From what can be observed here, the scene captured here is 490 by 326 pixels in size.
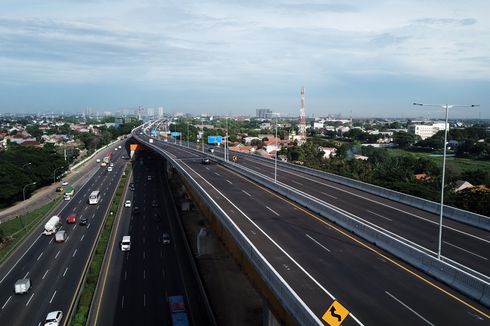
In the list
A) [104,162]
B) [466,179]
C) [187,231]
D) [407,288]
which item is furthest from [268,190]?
[104,162]

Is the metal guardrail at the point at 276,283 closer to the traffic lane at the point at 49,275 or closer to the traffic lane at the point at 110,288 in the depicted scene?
the traffic lane at the point at 110,288

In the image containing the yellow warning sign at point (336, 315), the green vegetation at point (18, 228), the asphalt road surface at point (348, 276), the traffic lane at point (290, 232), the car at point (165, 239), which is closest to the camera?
the yellow warning sign at point (336, 315)

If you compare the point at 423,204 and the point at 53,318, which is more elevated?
the point at 423,204

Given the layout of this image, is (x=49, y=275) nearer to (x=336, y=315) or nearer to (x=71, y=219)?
(x=71, y=219)

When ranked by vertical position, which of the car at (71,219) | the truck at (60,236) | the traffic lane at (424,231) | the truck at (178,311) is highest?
the traffic lane at (424,231)

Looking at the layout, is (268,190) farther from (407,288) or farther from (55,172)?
(55,172)

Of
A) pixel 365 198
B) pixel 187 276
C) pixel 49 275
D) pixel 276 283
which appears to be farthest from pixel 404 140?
pixel 276 283

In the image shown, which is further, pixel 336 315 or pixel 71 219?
pixel 71 219

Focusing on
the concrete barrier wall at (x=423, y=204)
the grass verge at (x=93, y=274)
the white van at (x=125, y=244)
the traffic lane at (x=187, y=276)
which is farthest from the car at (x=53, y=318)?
the concrete barrier wall at (x=423, y=204)
